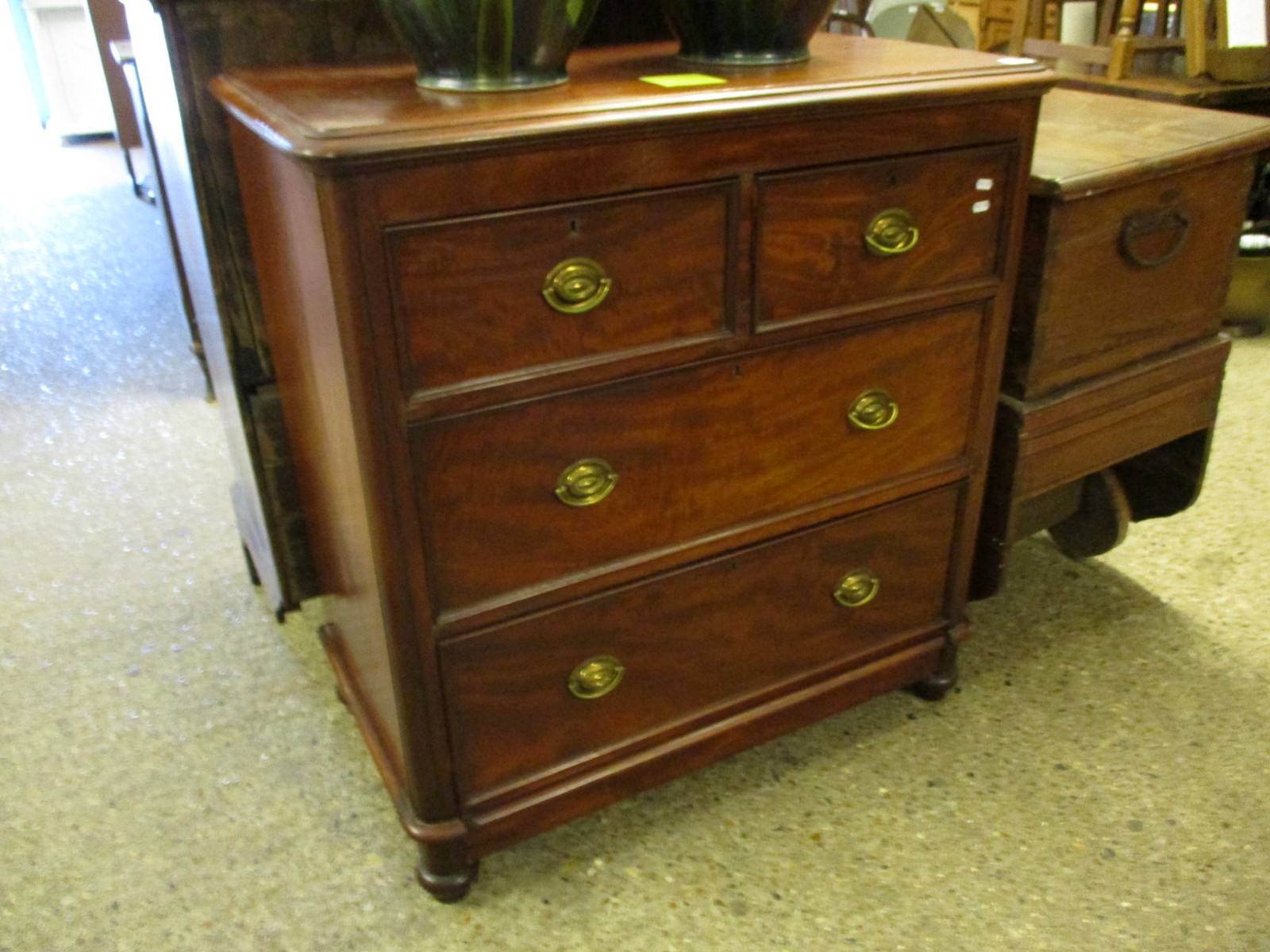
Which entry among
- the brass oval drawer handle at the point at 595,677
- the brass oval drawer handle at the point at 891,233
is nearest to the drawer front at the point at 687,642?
the brass oval drawer handle at the point at 595,677

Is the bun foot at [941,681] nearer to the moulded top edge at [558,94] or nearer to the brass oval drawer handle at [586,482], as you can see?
the brass oval drawer handle at [586,482]

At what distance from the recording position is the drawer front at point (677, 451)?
100cm

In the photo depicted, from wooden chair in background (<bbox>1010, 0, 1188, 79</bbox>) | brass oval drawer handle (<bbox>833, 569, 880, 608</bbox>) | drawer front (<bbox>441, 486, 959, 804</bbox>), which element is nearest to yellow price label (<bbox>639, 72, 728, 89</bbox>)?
drawer front (<bbox>441, 486, 959, 804</bbox>)

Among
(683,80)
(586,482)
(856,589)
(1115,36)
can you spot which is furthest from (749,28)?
(1115,36)

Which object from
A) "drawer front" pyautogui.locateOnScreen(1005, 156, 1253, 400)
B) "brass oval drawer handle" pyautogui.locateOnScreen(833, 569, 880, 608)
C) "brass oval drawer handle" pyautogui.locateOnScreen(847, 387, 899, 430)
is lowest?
"brass oval drawer handle" pyautogui.locateOnScreen(833, 569, 880, 608)

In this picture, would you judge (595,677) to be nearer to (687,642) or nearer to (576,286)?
(687,642)

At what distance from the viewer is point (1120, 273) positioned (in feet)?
4.34

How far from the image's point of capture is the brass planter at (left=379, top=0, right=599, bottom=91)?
920 mm

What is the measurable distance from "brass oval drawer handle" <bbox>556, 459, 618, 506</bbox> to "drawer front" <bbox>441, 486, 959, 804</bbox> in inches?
5.2

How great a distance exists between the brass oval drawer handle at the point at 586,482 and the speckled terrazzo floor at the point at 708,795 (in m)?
0.49

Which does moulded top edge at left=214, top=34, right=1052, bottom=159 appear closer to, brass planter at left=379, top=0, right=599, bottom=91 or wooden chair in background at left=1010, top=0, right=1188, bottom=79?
brass planter at left=379, top=0, right=599, bottom=91

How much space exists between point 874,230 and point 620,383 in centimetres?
32

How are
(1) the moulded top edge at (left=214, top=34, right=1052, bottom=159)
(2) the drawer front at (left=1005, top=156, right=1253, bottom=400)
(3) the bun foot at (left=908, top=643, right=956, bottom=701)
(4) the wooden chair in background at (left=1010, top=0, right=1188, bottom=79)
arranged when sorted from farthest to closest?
(4) the wooden chair in background at (left=1010, top=0, right=1188, bottom=79) < (3) the bun foot at (left=908, top=643, right=956, bottom=701) < (2) the drawer front at (left=1005, top=156, right=1253, bottom=400) < (1) the moulded top edge at (left=214, top=34, right=1052, bottom=159)

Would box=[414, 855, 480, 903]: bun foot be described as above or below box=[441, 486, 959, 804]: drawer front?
below
